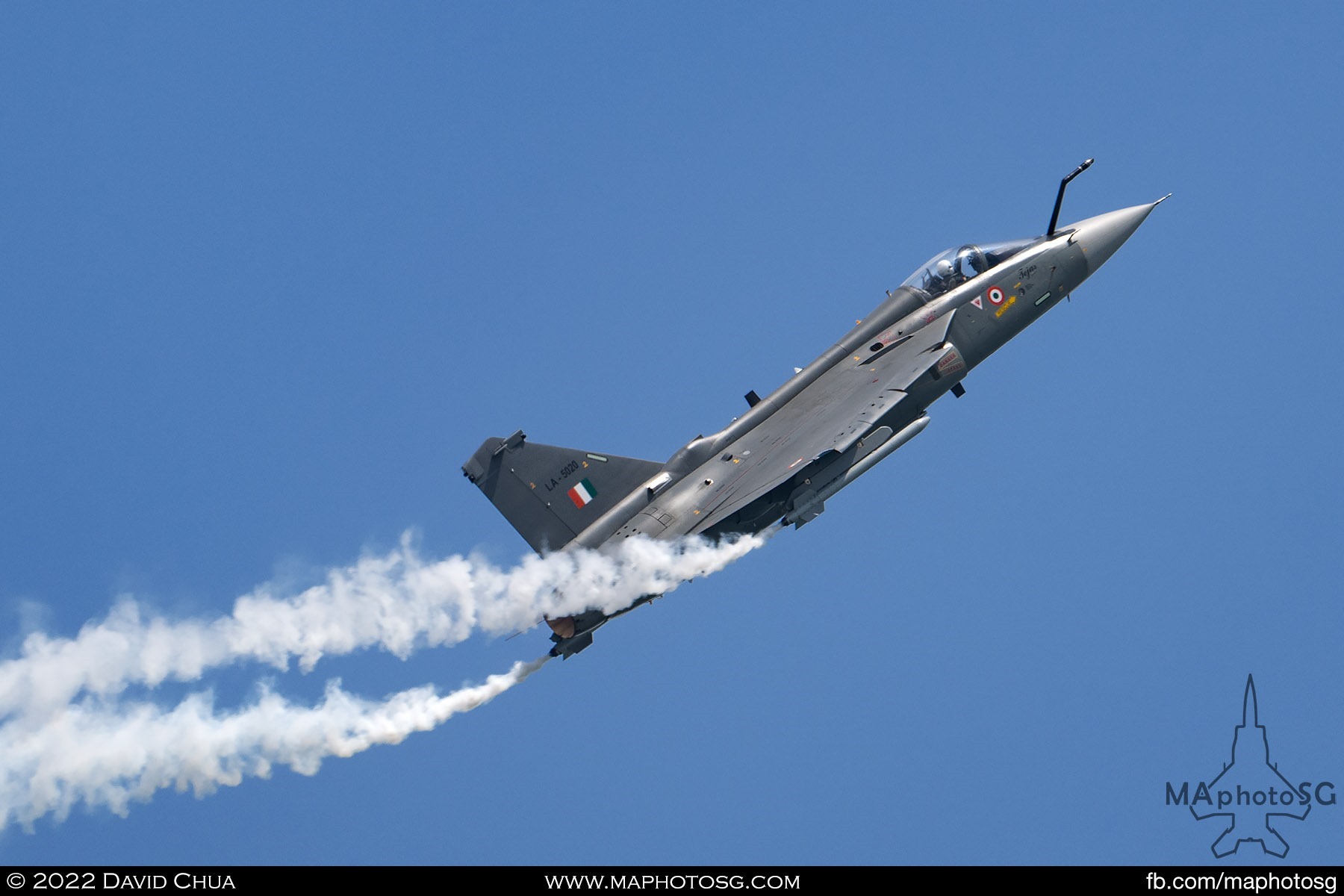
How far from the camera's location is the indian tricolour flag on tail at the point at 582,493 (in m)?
29.0

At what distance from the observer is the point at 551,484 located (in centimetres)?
2922

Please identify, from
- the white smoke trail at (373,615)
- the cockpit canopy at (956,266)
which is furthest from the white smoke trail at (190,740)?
the cockpit canopy at (956,266)

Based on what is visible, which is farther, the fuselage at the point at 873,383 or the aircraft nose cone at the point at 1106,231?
the aircraft nose cone at the point at 1106,231

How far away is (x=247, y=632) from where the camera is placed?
2927 centimetres

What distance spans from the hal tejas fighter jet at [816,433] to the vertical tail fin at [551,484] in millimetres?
20

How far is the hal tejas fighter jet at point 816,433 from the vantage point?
27.8m

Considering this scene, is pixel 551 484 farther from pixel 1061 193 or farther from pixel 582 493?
pixel 1061 193

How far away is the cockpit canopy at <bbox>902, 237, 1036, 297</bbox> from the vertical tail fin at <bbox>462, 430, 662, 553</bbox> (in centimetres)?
680

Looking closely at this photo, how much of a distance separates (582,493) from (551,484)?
64 cm

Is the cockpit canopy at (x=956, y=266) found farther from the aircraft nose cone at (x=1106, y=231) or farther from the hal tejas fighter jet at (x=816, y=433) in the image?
the aircraft nose cone at (x=1106, y=231)

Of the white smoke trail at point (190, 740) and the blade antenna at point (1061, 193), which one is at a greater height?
the blade antenna at point (1061, 193)

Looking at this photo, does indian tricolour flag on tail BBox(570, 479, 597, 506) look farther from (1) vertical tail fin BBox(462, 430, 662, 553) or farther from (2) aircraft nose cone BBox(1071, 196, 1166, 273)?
(2) aircraft nose cone BBox(1071, 196, 1166, 273)

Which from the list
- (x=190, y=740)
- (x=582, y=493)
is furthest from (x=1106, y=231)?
(x=190, y=740)
